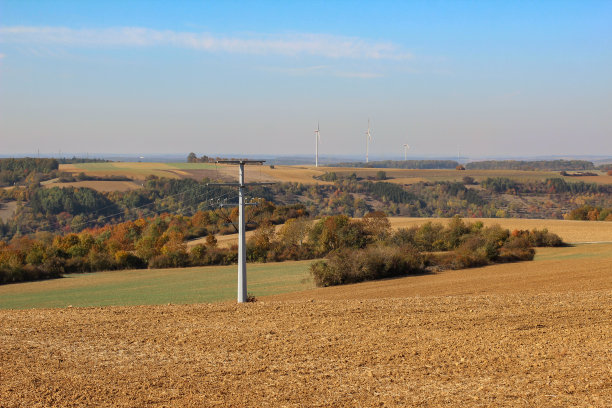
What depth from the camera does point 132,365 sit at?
11.5 meters

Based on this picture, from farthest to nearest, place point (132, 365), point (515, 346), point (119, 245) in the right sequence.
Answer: point (119, 245)
point (515, 346)
point (132, 365)

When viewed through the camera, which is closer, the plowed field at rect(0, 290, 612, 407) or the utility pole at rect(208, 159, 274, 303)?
the plowed field at rect(0, 290, 612, 407)

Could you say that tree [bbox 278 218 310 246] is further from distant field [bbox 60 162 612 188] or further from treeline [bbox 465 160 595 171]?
treeline [bbox 465 160 595 171]

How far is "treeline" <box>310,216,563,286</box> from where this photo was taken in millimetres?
35469

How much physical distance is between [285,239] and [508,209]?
48.1 m

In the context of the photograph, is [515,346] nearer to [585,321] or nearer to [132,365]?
[585,321]

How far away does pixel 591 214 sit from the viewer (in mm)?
74125

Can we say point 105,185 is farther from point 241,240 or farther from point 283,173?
point 241,240

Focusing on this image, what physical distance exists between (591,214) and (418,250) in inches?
1688

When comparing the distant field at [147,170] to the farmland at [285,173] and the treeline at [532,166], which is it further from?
the treeline at [532,166]

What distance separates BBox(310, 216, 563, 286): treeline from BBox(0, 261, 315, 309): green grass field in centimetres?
251

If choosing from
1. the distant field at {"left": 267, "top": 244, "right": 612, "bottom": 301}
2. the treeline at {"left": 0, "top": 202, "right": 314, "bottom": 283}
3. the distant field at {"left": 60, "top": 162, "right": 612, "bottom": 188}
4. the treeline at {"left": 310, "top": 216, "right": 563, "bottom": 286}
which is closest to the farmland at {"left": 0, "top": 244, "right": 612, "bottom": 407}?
the distant field at {"left": 267, "top": 244, "right": 612, "bottom": 301}

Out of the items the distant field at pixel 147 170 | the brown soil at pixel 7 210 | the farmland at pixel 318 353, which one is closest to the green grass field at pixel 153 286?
the farmland at pixel 318 353

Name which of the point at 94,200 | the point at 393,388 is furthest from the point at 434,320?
the point at 94,200
